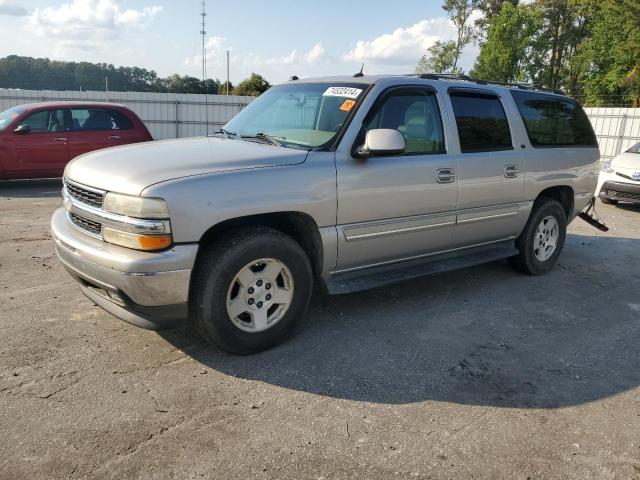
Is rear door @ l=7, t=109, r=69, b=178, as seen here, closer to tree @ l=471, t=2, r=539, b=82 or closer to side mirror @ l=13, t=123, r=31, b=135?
side mirror @ l=13, t=123, r=31, b=135

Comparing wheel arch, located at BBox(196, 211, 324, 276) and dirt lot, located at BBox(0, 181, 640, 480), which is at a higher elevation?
wheel arch, located at BBox(196, 211, 324, 276)

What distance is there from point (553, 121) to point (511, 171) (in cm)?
113

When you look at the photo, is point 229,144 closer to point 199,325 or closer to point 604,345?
point 199,325

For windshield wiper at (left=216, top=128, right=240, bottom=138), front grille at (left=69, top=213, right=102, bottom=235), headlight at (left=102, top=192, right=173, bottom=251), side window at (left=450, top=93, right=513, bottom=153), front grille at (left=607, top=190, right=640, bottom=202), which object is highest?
side window at (left=450, top=93, right=513, bottom=153)

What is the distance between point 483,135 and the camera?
4938 millimetres

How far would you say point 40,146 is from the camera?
10.0m

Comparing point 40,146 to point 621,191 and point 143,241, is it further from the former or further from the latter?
point 621,191

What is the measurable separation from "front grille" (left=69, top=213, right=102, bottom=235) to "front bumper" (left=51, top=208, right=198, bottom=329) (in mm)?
64

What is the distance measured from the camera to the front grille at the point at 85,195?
3369 mm

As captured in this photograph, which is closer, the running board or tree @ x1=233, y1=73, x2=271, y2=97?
the running board

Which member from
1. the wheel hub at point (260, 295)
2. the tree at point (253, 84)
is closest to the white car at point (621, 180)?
the wheel hub at point (260, 295)

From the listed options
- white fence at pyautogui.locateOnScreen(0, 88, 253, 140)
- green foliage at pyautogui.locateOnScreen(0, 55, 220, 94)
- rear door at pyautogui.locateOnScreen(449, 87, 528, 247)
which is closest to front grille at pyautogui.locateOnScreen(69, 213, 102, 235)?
rear door at pyautogui.locateOnScreen(449, 87, 528, 247)

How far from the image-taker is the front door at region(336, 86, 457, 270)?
394 cm

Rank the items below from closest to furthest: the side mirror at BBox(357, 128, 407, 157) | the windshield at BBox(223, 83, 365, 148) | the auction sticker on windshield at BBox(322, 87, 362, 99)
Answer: the side mirror at BBox(357, 128, 407, 157) < the windshield at BBox(223, 83, 365, 148) < the auction sticker on windshield at BBox(322, 87, 362, 99)
